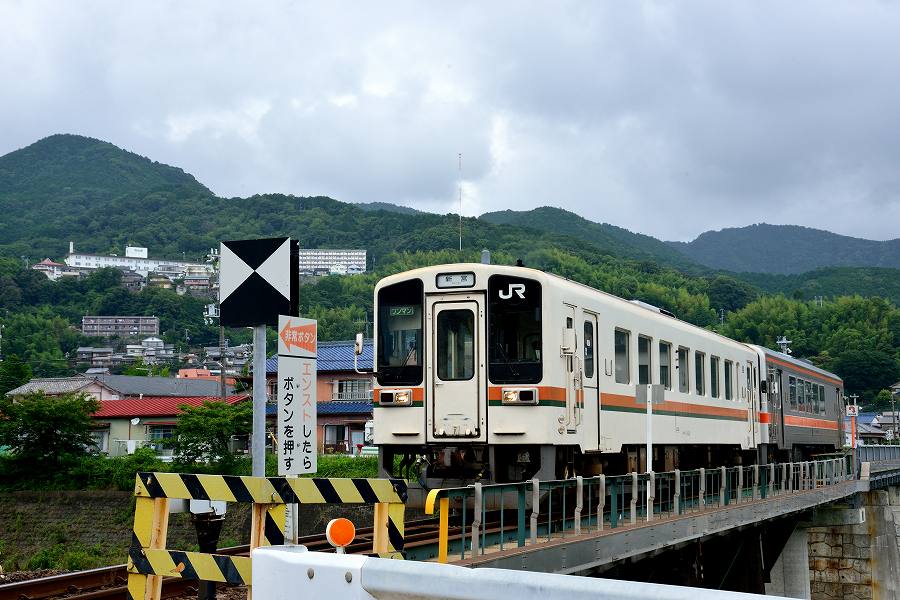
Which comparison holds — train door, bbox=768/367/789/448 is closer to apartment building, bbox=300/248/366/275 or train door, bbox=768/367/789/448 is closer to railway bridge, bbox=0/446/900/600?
railway bridge, bbox=0/446/900/600

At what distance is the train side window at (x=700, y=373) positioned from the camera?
17969mm

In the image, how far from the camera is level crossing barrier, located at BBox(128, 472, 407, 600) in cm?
531

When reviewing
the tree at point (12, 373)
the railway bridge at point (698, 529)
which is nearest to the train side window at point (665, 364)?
the railway bridge at point (698, 529)

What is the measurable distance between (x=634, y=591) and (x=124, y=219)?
673 feet

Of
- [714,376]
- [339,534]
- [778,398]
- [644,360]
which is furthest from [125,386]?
[339,534]

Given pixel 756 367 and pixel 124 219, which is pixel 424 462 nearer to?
pixel 756 367

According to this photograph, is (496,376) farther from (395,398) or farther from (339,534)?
(339,534)

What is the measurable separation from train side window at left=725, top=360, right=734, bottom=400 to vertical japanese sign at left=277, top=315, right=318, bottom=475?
1421cm

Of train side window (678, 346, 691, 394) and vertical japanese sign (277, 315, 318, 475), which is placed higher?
train side window (678, 346, 691, 394)

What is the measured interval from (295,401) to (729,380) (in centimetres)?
1484

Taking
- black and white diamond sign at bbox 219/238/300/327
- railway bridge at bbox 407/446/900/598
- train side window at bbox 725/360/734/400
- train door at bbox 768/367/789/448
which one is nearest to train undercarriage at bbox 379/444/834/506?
railway bridge at bbox 407/446/900/598

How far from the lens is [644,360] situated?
15391 millimetres

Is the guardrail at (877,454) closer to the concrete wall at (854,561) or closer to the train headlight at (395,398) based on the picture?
the concrete wall at (854,561)

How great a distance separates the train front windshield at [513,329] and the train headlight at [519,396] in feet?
0.40
